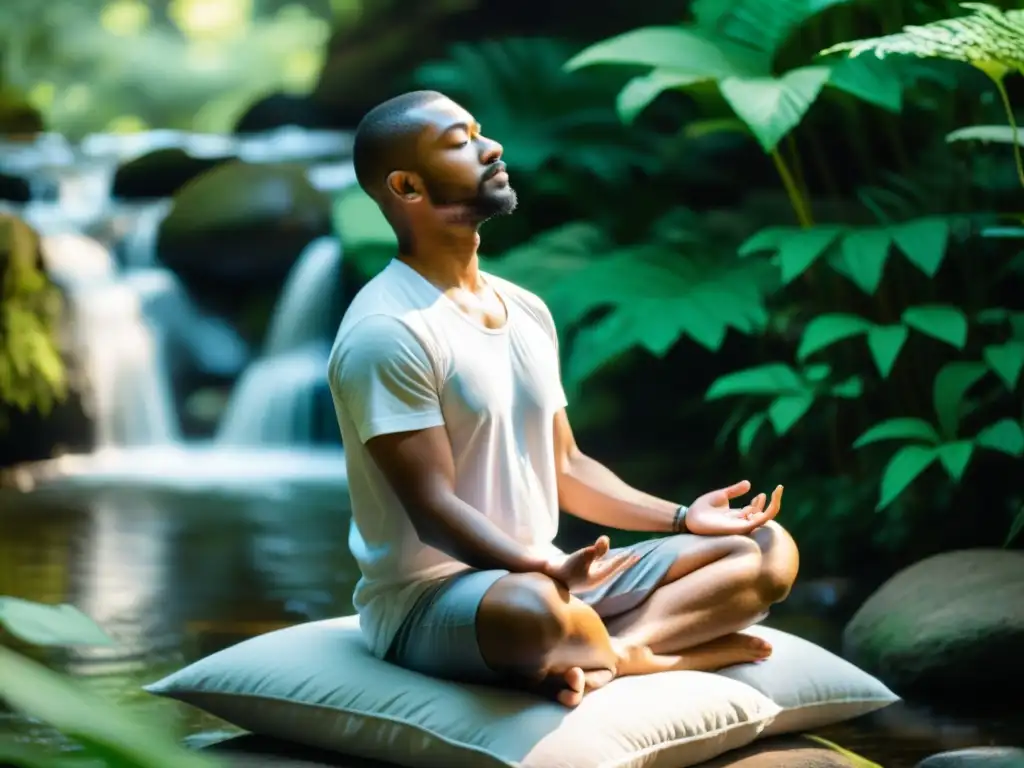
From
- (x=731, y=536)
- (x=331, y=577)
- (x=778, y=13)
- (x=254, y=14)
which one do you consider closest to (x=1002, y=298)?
(x=778, y=13)

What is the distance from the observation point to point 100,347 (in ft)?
28.5

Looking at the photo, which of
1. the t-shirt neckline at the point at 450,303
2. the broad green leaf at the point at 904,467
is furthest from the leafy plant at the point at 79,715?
the broad green leaf at the point at 904,467

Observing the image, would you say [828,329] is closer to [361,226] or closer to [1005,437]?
[1005,437]

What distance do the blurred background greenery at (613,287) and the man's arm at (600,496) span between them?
1.27 metres

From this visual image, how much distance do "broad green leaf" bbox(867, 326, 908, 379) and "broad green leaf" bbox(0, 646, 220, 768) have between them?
374 cm

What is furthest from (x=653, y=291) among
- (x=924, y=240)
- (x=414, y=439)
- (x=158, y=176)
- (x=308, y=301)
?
(x=158, y=176)

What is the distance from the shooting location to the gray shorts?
234cm

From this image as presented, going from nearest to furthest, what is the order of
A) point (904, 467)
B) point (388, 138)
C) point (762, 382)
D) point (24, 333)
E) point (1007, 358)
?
point (388, 138) → point (904, 467) → point (1007, 358) → point (762, 382) → point (24, 333)

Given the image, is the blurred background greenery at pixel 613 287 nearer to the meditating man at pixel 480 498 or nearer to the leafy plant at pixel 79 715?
the meditating man at pixel 480 498

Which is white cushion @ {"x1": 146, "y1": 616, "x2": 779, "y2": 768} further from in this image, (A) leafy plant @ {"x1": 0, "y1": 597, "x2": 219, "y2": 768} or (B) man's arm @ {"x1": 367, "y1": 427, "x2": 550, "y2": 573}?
(A) leafy plant @ {"x1": 0, "y1": 597, "x2": 219, "y2": 768}

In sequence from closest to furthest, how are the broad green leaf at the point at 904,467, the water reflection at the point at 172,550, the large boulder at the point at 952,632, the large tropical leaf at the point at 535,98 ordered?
the large boulder at the point at 952,632
the water reflection at the point at 172,550
the broad green leaf at the point at 904,467
the large tropical leaf at the point at 535,98

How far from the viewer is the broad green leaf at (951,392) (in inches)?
171

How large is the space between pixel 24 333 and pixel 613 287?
3.88m

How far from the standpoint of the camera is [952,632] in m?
3.58
